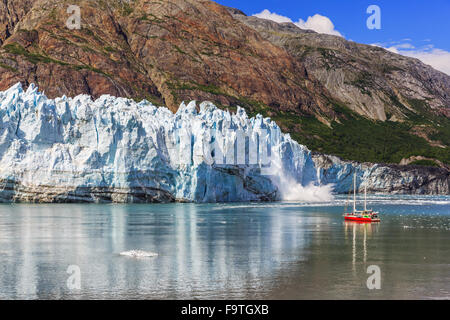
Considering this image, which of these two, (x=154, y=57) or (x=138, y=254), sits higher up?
(x=154, y=57)

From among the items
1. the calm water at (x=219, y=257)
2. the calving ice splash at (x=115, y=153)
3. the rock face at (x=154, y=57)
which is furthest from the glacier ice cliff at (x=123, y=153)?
the rock face at (x=154, y=57)

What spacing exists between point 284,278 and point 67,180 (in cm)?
3628

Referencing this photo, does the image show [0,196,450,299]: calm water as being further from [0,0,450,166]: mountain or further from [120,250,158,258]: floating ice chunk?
A: [0,0,450,166]: mountain

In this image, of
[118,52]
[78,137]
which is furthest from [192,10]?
[78,137]

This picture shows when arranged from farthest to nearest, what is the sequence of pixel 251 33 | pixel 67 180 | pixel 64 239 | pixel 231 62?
pixel 251 33 → pixel 231 62 → pixel 67 180 → pixel 64 239

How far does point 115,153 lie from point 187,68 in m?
97.9

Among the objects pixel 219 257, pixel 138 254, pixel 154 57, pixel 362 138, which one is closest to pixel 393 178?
pixel 362 138

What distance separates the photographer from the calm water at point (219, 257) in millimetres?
18812

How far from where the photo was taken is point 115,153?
54781 millimetres

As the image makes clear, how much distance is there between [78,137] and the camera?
54.8 meters

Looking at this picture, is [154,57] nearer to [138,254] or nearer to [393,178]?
[393,178]

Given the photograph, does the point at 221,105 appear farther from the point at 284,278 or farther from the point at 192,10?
the point at 284,278

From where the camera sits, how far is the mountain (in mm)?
131000
